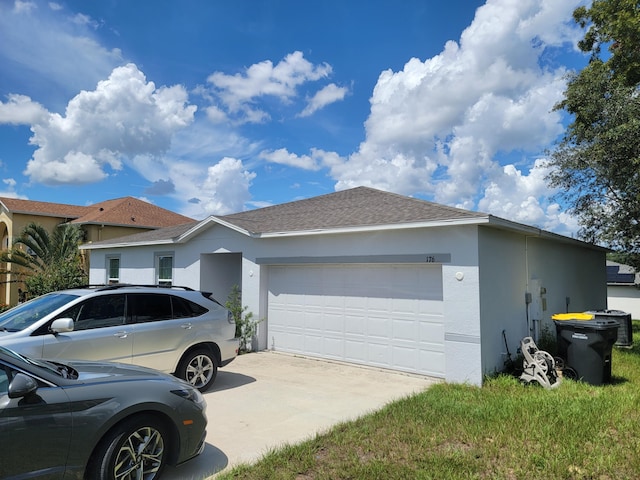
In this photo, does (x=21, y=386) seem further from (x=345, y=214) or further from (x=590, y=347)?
(x=345, y=214)

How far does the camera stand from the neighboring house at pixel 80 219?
73.5 ft

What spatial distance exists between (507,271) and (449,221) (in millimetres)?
2079

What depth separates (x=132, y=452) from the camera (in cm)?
347

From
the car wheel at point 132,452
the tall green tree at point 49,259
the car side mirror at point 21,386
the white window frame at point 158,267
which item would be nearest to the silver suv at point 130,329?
the car wheel at point 132,452

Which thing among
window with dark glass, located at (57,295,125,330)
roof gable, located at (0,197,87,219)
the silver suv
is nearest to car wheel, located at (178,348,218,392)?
the silver suv

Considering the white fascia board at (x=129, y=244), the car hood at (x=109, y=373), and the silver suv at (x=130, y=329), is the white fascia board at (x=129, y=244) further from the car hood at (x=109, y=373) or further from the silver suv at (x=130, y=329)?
the car hood at (x=109, y=373)

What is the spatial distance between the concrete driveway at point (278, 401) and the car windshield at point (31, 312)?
8.39ft

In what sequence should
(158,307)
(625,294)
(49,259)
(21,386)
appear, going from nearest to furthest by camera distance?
(21,386)
(158,307)
(49,259)
(625,294)

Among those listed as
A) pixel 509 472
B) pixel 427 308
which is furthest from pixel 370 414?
pixel 427 308

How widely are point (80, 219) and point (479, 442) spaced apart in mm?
24137

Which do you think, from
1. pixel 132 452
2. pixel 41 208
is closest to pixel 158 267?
pixel 132 452

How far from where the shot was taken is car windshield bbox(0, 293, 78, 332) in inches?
213

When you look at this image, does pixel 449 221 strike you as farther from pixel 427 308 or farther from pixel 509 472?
pixel 509 472

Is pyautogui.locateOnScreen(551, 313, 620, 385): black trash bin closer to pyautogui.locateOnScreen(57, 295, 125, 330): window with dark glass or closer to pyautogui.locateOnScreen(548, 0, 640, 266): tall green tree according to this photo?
pyautogui.locateOnScreen(548, 0, 640, 266): tall green tree
